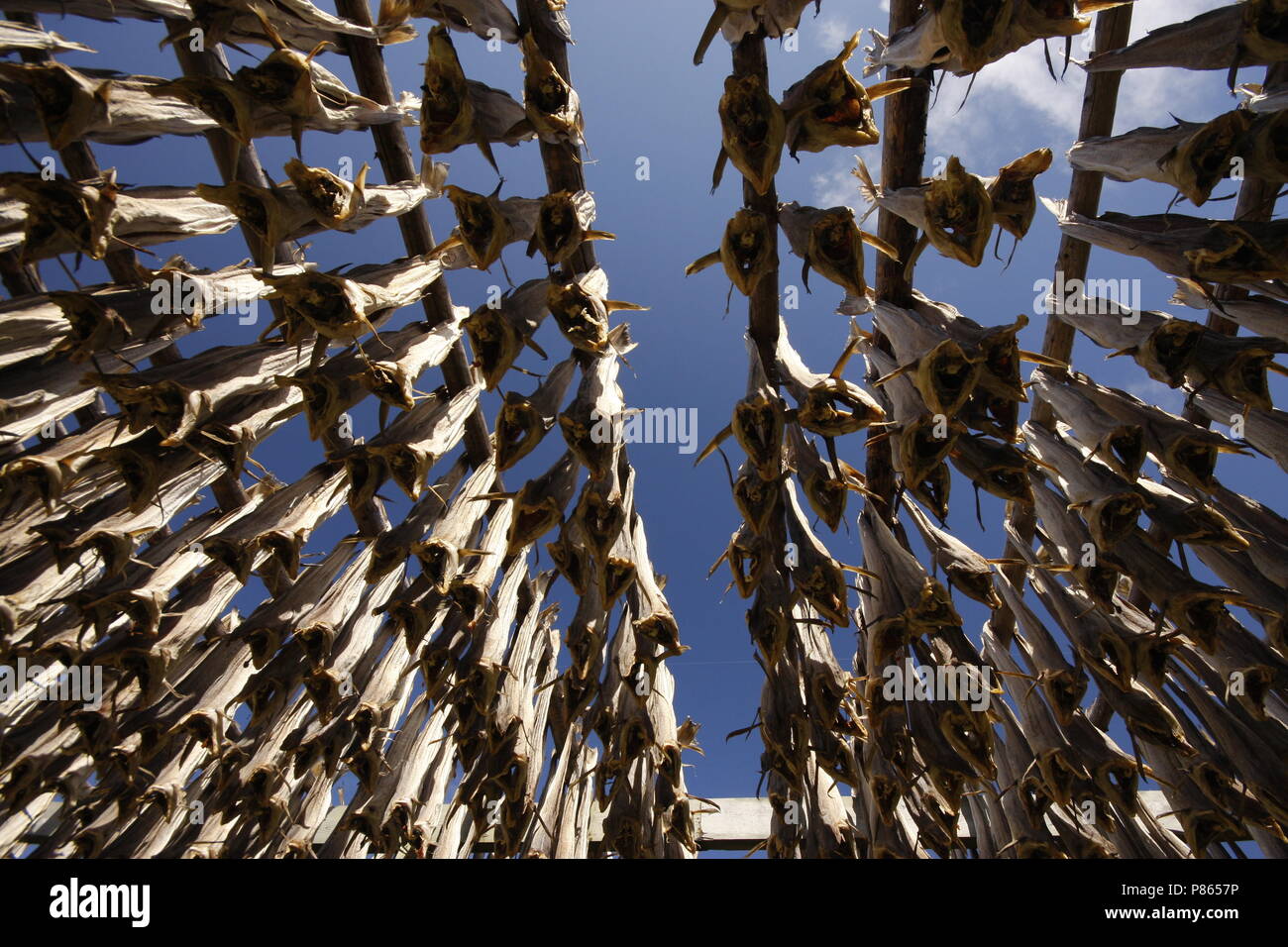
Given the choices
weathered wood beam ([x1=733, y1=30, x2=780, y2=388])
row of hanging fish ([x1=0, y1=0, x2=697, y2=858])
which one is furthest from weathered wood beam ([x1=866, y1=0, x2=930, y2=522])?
row of hanging fish ([x1=0, y1=0, x2=697, y2=858])

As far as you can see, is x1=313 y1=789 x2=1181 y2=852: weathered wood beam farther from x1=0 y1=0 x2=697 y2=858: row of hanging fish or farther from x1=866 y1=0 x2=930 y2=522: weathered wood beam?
x1=866 y1=0 x2=930 y2=522: weathered wood beam

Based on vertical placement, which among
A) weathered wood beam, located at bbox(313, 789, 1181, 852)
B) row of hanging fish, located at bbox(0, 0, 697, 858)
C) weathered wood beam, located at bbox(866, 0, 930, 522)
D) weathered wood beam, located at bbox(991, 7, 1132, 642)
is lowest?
weathered wood beam, located at bbox(313, 789, 1181, 852)

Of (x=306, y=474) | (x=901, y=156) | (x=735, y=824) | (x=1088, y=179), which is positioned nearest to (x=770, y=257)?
(x=901, y=156)

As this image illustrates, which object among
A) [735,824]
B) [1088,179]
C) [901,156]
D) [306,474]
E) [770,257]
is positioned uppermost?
[1088,179]

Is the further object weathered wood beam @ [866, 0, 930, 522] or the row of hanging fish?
weathered wood beam @ [866, 0, 930, 522]

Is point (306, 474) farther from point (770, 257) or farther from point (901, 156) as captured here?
point (901, 156)

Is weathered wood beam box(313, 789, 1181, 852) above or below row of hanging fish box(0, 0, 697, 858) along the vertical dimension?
below

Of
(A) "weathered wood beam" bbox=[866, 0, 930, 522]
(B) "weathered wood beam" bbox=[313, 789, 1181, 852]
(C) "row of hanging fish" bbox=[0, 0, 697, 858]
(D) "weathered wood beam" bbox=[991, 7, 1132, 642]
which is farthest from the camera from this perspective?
(B) "weathered wood beam" bbox=[313, 789, 1181, 852]

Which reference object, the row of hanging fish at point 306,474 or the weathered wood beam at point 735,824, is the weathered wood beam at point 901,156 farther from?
the weathered wood beam at point 735,824

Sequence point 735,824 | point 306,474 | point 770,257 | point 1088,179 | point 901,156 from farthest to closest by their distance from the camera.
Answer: point 735,824
point 306,474
point 1088,179
point 901,156
point 770,257

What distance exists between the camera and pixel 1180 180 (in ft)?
9.82

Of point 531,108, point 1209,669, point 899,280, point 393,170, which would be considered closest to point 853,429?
point 899,280

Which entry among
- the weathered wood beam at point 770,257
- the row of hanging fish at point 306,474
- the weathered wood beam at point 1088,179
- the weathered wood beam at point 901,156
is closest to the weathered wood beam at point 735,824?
the row of hanging fish at point 306,474

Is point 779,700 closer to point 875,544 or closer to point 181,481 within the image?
point 875,544
